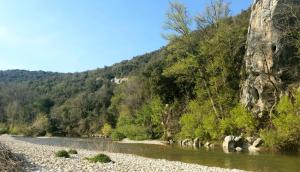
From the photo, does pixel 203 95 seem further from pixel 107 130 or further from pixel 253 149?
pixel 107 130

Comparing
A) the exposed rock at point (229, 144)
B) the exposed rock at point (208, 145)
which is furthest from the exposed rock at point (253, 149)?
the exposed rock at point (208, 145)

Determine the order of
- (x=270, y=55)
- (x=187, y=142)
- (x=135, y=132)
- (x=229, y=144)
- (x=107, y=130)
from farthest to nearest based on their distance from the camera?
(x=107, y=130)
(x=135, y=132)
(x=187, y=142)
(x=270, y=55)
(x=229, y=144)

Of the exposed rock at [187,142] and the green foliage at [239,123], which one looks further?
the exposed rock at [187,142]

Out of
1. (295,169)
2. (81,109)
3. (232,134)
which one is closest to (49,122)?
(81,109)

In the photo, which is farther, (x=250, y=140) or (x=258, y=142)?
(x=250, y=140)

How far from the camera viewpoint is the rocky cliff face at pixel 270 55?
46.7 metres

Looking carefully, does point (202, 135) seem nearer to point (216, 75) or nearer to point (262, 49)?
point (216, 75)

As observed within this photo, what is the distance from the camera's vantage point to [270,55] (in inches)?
1892

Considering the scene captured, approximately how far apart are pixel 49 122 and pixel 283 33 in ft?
281

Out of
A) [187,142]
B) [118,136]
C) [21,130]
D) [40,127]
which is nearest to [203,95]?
[187,142]

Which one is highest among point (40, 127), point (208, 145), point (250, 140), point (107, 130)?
point (40, 127)

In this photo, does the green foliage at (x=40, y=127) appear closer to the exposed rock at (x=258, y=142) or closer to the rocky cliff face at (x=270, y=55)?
A: the rocky cliff face at (x=270, y=55)

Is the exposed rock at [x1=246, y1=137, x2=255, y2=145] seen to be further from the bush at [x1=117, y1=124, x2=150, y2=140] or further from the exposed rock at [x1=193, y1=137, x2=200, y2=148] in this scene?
the bush at [x1=117, y1=124, x2=150, y2=140]

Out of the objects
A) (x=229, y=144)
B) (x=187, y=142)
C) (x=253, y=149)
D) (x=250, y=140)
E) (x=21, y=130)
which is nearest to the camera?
(x=253, y=149)
